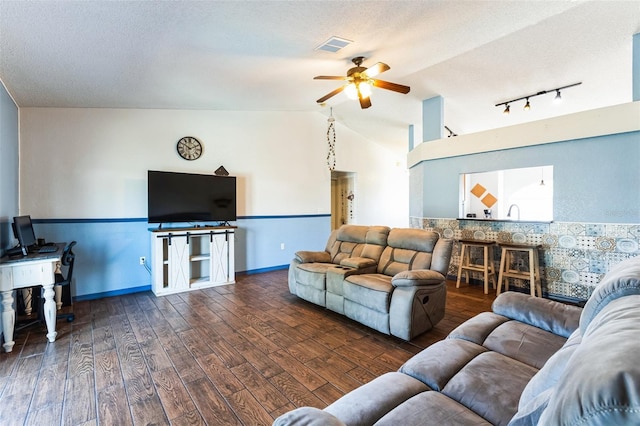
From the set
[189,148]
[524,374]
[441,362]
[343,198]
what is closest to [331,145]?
[343,198]

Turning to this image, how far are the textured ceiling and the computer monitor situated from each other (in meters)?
1.30

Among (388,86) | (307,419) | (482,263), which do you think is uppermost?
(388,86)

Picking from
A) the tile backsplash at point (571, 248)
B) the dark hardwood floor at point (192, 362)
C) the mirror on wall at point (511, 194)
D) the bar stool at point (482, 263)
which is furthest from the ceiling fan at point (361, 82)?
the mirror on wall at point (511, 194)

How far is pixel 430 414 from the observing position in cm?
106

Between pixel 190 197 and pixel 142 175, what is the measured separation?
697 millimetres

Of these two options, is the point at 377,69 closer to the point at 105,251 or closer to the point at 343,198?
the point at 105,251

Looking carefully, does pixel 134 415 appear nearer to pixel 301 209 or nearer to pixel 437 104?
pixel 301 209

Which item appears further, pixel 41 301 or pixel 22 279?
pixel 41 301

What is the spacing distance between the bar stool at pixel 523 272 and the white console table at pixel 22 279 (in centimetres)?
491

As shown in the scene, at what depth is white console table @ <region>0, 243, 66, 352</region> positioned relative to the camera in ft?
7.91

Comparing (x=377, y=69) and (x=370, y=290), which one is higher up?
(x=377, y=69)

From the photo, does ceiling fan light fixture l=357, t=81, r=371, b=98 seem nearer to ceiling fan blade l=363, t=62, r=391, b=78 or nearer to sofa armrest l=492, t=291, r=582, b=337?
ceiling fan blade l=363, t=62, r=391, b=78

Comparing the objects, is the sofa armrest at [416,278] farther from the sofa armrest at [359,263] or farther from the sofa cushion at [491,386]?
the sofa cushion at [491,386]

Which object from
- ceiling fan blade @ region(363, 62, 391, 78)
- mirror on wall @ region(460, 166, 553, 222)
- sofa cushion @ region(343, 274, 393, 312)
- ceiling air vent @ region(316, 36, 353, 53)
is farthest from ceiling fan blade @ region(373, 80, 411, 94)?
mirror on wall @ region(460, 166, 553, 222)
